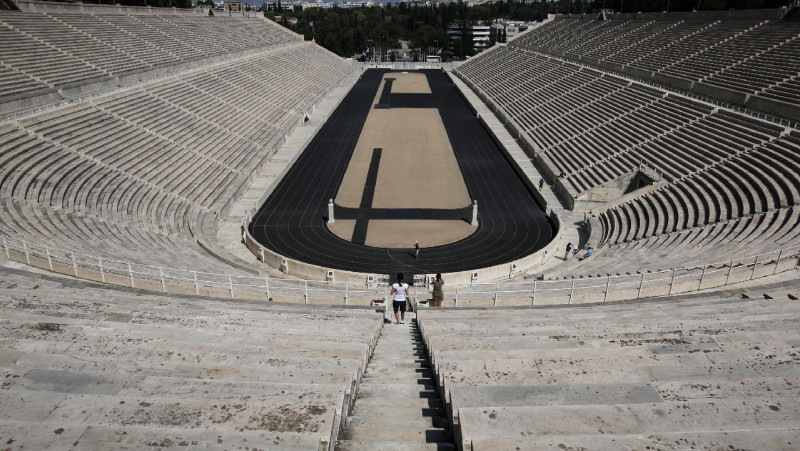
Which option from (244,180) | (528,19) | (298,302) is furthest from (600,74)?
(528,19)

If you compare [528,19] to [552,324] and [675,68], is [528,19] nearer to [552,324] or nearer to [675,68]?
[675,68]

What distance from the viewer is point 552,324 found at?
30.7 ft

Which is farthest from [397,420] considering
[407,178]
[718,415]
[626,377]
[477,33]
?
[477,33]

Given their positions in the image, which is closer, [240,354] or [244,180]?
[240,354]

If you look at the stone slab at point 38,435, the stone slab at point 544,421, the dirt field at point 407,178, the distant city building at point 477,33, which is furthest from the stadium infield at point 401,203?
the distant city building at point 477,33

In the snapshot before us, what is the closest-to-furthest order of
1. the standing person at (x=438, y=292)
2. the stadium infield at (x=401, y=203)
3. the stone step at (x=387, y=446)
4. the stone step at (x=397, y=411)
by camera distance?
the stone step at (x=387, y=446) < the stone step at (x=397, y=411) < the standing person at (x=438, y=292) < the stadium infield at (x=401, y=203)

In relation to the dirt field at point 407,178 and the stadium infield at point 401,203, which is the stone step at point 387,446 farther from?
the dirt field at point 407,178

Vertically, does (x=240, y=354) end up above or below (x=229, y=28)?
below

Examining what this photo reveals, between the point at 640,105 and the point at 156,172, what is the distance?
89.2ft

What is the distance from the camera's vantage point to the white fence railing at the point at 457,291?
11.7 m

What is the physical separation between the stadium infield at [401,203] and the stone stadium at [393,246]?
187 mm

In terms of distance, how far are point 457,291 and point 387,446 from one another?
7.66m

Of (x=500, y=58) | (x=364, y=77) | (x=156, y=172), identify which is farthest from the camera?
(x=364, y=77)

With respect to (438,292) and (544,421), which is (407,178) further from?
(544,421)
